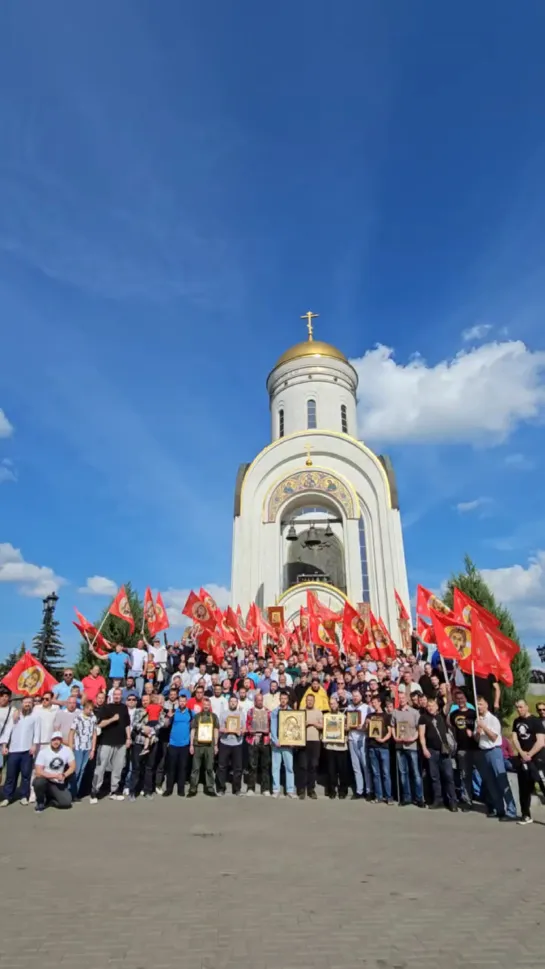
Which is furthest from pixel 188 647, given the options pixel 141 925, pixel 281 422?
pixel 281 422

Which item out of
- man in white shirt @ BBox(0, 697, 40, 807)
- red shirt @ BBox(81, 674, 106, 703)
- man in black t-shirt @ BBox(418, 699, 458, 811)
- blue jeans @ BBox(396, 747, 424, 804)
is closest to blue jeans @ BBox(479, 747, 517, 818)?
man in black t-shirt @ BBox(418, 699, 458, 811)

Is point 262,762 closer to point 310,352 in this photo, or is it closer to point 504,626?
point 504,626

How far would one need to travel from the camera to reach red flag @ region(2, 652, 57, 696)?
10438mm

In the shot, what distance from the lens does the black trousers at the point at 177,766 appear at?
28.8 ft

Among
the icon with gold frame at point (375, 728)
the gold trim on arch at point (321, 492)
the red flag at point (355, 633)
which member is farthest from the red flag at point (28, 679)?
the gold trim on arch at point (321, 492)

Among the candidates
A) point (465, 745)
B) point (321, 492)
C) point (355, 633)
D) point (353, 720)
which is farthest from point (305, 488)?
point (465, 745)

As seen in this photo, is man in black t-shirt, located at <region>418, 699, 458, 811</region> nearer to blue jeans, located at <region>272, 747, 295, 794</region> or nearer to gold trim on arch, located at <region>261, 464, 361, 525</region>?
blue jeans, located at <region>272, 747, 295, 794</region>

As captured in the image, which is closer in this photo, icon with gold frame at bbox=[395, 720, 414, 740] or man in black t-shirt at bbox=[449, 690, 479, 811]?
man in black t-shirt at bbox=[449, 690, 479, 811]

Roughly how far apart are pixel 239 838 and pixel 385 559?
1702cm

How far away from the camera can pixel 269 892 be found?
454 cm

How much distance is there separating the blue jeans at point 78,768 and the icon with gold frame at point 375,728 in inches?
171

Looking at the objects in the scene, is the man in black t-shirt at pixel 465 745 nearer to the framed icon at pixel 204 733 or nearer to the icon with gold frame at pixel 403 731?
the icon with gold frame at pixel 403 731

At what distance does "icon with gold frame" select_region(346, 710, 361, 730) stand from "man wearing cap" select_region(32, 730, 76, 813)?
13.8ft

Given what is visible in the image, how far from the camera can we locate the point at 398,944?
3.63m
